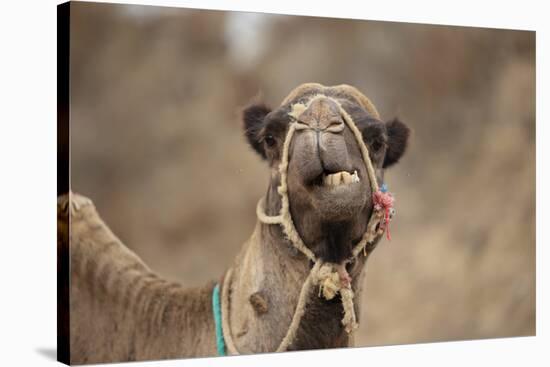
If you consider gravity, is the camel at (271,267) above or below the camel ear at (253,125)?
below

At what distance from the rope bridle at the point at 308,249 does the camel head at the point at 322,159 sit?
0.07 ft

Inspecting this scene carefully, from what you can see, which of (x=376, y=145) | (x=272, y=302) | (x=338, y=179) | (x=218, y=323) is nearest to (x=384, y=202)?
(x=376, y=145)

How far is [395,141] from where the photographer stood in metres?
7.29

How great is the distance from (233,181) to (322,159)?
67 cm

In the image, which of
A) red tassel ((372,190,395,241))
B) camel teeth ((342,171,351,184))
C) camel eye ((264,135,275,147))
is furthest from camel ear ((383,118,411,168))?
camel eye ((264,135,275,147))

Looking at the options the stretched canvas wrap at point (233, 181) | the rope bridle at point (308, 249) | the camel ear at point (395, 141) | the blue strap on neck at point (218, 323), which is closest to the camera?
the stretched canvas wrap at point (233, 181)

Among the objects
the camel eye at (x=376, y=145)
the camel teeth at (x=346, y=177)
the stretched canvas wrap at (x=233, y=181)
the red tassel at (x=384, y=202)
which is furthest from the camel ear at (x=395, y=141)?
the camel teeth at (x=346, y=177)

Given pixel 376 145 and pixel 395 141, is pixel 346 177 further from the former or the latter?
pixel 395 141

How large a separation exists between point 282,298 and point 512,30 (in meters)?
2.79

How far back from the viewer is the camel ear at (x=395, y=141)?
725 cm

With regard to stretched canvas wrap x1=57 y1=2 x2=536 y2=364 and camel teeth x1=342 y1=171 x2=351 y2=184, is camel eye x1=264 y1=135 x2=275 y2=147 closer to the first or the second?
stretched canvas wrap x1=57 y1=2 x2=536 y2=364

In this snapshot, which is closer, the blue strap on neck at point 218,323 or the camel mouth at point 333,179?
the camel mouth at point 333,179

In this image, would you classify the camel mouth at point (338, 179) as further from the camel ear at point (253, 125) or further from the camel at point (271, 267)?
the camel ear at point (253, 125)

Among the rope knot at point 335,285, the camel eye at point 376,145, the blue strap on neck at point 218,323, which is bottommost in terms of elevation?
the blue strap on neck at point 218,323
